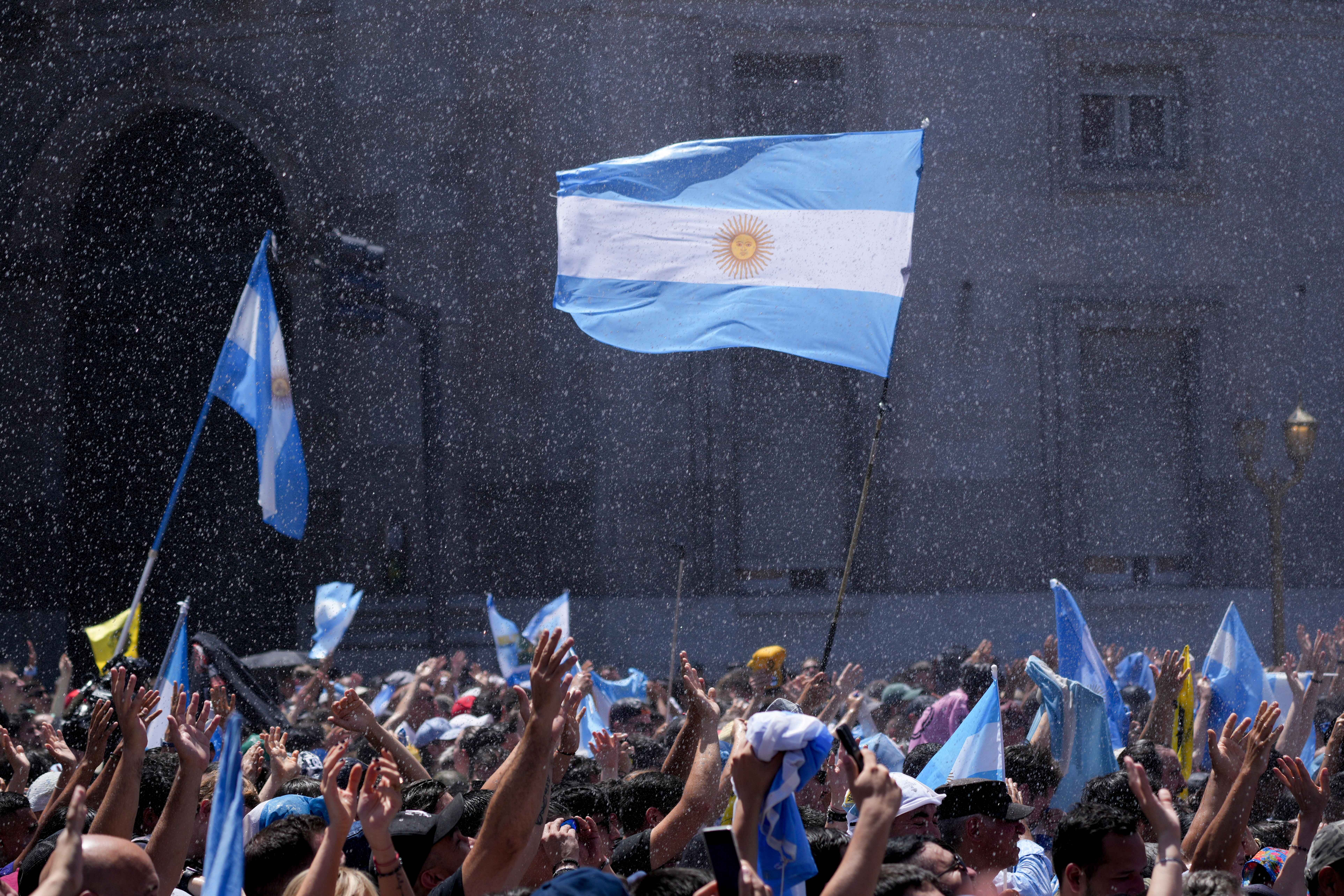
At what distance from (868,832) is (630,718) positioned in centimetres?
617

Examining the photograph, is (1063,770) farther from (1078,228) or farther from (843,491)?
(1078,228)

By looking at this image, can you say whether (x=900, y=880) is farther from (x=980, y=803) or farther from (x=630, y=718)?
(x=630, y=718)

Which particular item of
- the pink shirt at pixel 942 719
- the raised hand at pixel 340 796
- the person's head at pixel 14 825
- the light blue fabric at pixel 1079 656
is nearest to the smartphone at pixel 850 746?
the raised hand at pixel 340 796

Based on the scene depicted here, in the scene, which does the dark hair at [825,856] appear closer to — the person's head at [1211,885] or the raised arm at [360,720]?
the person's head at [1211,885]

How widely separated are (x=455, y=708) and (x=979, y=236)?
1013 centimetres

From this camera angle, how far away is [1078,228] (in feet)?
56.6

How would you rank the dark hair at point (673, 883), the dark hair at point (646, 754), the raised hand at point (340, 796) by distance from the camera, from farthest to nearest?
1. the dark hair at point (646, 754)
2. the raised hand at point (340, 796)
3. the dark hair at point (673, 883)

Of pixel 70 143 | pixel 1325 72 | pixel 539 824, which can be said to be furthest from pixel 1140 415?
pixel 539 824

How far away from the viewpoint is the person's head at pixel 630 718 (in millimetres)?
8633

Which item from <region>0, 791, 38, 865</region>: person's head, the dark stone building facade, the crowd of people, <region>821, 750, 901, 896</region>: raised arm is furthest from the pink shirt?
the dark stone building facade

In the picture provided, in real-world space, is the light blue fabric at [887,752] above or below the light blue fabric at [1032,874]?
above

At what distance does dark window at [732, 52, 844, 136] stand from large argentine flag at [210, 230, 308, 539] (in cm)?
912

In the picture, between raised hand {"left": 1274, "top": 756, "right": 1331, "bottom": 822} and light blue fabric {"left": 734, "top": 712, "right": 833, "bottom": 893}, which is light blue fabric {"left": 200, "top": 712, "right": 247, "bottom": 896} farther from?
raised hand {"left": 1274, "top": 756, "right": 1331, "bottom": 822}

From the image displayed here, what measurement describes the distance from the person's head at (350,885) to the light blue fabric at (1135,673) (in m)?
7.74
